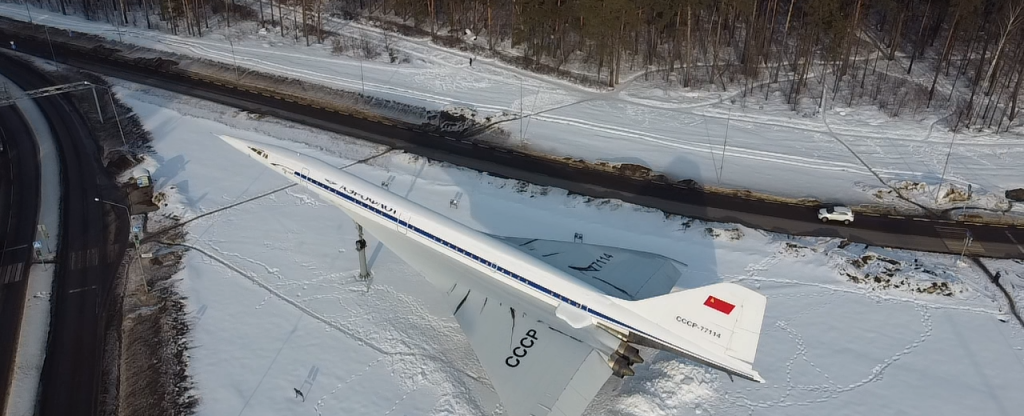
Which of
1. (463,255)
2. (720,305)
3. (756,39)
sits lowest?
(463,255)

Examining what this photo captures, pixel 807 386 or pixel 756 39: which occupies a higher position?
pixel 756 39

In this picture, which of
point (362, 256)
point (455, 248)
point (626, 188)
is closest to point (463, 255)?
point (455, 248)

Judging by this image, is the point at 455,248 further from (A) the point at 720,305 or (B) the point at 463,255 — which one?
(A) the point at 720,305

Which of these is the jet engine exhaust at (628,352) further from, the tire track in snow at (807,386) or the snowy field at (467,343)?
the tire track in snow at (807,386)

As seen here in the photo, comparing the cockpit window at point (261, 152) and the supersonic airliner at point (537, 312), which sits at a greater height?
the cockpit window at point (261, 152)

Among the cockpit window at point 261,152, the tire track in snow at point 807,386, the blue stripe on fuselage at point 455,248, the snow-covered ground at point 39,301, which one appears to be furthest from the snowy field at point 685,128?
the cockpit window at point 261,152
